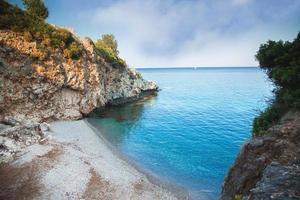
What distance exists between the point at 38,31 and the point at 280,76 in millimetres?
39673

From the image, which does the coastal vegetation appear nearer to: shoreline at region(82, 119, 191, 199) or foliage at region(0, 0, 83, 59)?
foliage at region(0, 0, 83, 59)

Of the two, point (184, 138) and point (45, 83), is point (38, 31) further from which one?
point (184, 138)

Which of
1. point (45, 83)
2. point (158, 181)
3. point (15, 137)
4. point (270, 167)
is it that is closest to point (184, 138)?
point (158, 181)

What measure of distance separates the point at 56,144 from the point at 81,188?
38.4 ft

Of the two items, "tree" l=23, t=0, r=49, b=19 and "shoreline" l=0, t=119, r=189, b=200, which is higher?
"tree" l=23, t=0, r=49, b=19

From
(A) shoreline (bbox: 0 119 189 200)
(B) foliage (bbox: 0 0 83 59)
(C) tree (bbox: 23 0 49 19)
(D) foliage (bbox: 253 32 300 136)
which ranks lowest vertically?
(A) shoreline (bbox: 0 119 189 200)

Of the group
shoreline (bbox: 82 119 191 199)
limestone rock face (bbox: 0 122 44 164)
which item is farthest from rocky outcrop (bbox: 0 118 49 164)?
shoreline (bbox: 82 119 191 199)

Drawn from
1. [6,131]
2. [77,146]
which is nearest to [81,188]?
[77,146]

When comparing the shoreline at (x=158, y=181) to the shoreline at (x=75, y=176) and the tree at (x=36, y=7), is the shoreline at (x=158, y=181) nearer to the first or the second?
the shoreline at (x=75, y=176)

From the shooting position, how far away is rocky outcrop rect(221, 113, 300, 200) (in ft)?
35.6

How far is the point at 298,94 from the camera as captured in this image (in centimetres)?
1952

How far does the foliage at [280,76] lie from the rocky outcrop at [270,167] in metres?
1.63

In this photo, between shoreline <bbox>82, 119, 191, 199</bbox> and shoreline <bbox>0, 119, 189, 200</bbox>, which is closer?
shoreline <bbox>0, 119, 189, 200</bbox>

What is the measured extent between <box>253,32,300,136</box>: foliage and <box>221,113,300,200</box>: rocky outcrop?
1.63 m
